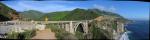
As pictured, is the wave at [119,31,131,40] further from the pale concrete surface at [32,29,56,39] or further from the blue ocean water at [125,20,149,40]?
the pale concrete surface at [32,29,56,39]

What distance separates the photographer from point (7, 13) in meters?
2.11

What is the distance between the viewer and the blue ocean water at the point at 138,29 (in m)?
2.00

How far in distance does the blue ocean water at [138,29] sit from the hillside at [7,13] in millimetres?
879

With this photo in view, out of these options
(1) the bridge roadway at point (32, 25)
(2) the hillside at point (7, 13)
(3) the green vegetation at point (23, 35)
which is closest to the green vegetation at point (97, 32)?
(1) the bridge roadway at point (32, 25)

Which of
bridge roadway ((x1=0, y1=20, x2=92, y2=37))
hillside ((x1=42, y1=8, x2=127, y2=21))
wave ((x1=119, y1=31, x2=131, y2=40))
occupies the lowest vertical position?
wave ((x1=119, y1=31, x2=131, y2=40))

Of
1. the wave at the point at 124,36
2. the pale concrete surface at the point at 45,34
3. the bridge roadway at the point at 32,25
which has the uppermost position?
the bridge roadway at the point at 32,25

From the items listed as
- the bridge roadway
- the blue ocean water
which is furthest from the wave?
the bridge roadway

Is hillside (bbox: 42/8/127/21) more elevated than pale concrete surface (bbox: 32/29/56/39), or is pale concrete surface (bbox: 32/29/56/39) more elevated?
hillside (bbox: 42/8/127/21)

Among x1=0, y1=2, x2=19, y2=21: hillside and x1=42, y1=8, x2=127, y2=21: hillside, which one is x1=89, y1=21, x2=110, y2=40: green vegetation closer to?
x1=42, y1=8, x2=127, y2=21: hillside

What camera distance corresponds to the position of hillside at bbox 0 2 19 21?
2.07 metres

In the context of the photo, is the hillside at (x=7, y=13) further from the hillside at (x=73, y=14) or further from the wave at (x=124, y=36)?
the wave at (x=124, y=36)

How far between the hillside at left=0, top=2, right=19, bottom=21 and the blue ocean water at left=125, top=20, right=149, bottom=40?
88 centimetres

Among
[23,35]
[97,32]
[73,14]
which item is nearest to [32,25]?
[23,35]

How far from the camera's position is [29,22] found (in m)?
2.05
